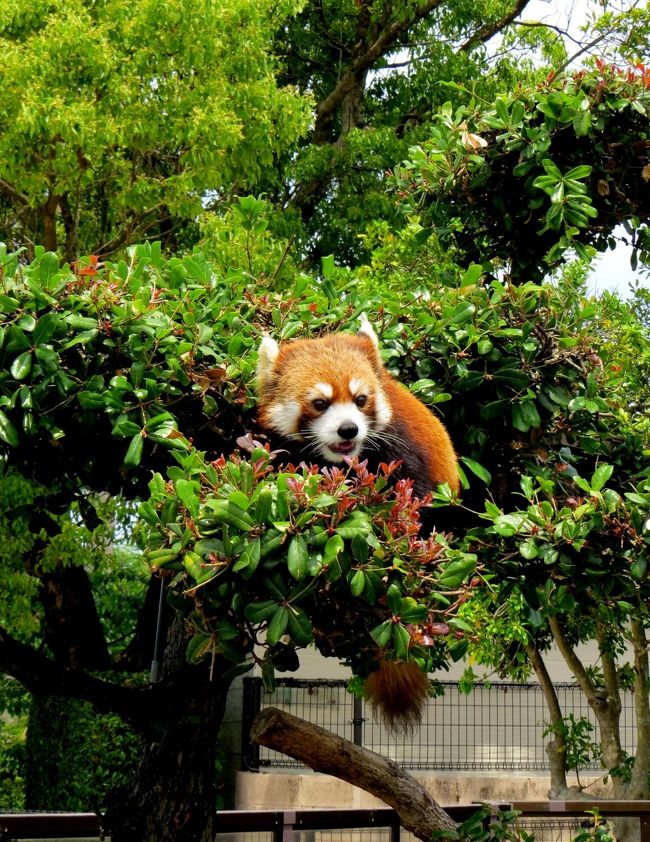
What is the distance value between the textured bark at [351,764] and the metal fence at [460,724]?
18.7ft

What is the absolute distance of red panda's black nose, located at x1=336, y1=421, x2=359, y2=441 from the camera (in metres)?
3.02

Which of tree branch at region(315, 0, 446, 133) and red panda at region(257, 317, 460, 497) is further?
tree branch at region(315, 0, 446, 133)

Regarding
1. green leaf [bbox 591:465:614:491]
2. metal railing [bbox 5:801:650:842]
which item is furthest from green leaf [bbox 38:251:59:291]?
metal railing [bbox 5:801:650:842]

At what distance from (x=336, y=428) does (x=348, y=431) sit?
0.04 meters

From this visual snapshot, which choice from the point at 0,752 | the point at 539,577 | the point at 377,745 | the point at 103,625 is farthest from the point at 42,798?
the point at 539,577

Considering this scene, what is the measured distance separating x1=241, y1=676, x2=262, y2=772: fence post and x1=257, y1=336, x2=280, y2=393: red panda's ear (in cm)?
711

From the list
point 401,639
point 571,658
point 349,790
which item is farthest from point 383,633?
point 349,790

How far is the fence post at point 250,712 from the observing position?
9.88 m

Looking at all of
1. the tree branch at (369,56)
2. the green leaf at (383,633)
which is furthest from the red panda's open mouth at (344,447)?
the tree branch at (369,56)

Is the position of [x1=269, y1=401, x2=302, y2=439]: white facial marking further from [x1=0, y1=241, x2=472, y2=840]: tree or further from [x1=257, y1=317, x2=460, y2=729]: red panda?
[x1=0, y1=241, x2=472, y2=840]: tree

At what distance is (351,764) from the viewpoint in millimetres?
4129

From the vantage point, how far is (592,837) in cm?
508

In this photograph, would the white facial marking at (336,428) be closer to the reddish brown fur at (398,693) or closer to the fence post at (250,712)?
the reddish brown fur at (398,693)

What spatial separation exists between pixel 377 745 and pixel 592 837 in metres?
5.87
